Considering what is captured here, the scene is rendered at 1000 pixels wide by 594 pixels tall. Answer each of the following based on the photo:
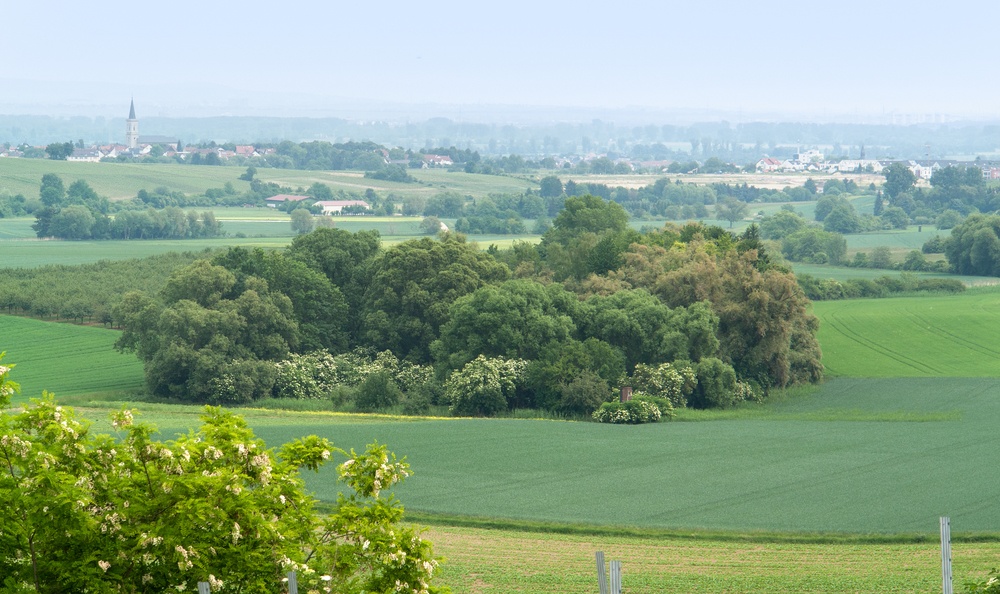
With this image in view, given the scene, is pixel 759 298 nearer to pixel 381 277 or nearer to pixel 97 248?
pixel 381 277

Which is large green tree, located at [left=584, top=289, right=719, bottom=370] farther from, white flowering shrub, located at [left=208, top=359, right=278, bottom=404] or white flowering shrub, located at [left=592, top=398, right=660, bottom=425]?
white flowering shrub, located at [left=208, top=359, right=278, bottom=404]

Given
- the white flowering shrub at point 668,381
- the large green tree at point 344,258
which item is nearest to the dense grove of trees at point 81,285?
the large green tree at point 344,258

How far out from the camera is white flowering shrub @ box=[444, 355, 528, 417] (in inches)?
1893

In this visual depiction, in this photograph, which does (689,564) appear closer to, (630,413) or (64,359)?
(630,413)

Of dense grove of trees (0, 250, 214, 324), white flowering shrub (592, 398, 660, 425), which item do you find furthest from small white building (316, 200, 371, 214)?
white flowering shrub (592, 398, 660, 425)

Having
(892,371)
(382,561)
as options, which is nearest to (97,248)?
(892,371)

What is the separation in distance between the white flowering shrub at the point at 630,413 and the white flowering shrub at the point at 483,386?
566 cm

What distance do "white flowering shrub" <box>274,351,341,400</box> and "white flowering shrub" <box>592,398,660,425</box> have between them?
53.5 feet

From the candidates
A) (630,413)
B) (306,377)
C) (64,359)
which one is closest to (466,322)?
(306,377)

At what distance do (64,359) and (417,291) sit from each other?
2362 cm

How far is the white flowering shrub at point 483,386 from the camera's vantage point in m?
48.1

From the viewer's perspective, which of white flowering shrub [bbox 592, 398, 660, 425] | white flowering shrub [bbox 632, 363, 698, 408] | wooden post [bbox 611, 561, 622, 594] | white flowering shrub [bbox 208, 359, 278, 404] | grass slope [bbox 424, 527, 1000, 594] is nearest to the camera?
wooden post [bbox 611, 561, 622, 594]

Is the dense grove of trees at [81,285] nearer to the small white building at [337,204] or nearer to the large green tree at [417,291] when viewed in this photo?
the large green tree at [417,291]

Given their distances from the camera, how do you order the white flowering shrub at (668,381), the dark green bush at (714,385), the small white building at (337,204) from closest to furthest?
the white flowering shrub at (668,381)
the dark green bush at (714,385)
the small white building at (337,204)
